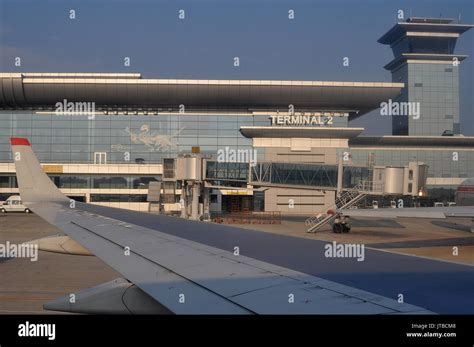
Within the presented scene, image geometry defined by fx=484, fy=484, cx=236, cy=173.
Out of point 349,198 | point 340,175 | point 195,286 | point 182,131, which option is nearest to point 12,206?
point 182,131

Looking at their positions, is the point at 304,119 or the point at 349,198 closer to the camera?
the point at 349,198

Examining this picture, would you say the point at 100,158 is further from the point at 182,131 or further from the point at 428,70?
the point at 428,70

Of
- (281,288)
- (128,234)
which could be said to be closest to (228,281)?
(281,288)

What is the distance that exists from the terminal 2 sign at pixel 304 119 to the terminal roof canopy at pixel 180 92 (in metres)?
1.55

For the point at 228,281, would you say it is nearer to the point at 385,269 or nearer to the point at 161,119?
the point at 385,269

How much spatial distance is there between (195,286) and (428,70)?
407 ft

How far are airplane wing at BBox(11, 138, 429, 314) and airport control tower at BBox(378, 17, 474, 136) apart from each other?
10445cm

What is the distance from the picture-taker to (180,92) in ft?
201

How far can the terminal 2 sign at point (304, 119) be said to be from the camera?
61.8m

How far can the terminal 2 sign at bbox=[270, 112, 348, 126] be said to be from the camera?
61.8 metres

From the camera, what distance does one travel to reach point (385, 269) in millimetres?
5570

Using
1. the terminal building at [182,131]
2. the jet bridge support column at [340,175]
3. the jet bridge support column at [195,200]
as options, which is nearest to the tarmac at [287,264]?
the jet bridge support column at [340,175]

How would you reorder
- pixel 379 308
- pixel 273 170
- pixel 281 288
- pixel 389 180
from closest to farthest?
1. pixel 379 308
2. pixel 281 288
3. pixel 389 180
4. pixel 273 170

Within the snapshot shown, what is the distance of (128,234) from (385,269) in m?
5.04
